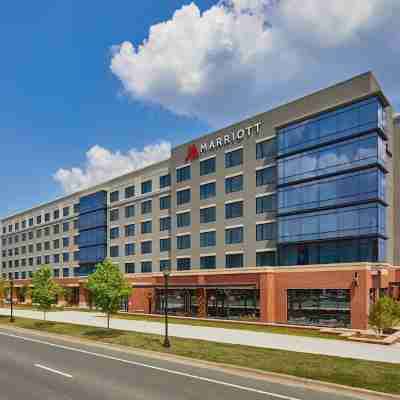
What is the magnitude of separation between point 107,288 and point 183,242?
2126cm

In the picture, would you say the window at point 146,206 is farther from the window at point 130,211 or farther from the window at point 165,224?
the window at point 165,224

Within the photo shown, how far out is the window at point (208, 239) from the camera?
47669 mm

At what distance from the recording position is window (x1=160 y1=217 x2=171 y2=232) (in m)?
54.3

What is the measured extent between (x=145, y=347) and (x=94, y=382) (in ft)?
25.1

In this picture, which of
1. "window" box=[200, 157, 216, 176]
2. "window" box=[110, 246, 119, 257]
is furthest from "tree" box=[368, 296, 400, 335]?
"window" box=[110, 246, 119, 257]

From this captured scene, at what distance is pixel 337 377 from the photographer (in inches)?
635

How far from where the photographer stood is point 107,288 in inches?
1214

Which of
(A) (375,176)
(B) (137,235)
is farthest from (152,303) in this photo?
(A) (375,176)

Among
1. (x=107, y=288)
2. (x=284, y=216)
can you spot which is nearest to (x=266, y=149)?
(x=284, y=216)

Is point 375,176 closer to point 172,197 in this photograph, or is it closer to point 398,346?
point 398,346

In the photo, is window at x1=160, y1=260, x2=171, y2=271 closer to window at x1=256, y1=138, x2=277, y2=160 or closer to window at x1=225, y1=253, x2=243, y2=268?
window at x1=225, y1=253, x2=243, y2=268

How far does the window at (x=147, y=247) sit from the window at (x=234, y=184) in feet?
53.1

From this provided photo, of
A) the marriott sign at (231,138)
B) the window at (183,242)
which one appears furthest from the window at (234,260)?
the marriott sign at (231,138)

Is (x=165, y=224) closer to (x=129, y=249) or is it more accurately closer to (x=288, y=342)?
(x=129, y=249)
